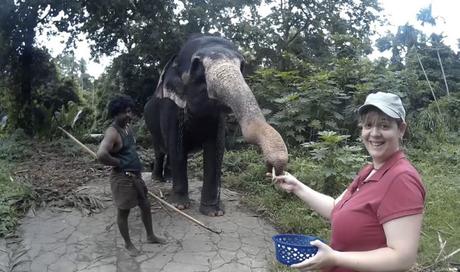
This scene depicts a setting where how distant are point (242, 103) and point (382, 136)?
7.83 ft

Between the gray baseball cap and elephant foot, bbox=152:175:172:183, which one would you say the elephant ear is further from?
the gray baseball cap

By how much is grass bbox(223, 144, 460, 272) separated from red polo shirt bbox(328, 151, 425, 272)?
2.31m

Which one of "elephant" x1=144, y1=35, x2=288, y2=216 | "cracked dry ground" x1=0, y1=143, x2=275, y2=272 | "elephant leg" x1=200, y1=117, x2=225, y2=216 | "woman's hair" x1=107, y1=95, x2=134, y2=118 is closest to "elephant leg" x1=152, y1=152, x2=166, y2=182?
"cracked dry ground" x1=0, y1=143, x2=275, y2=272

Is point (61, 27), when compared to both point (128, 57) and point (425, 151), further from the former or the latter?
point (425, 151)

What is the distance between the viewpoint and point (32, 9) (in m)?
9.83

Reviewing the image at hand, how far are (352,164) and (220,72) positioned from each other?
2247mm

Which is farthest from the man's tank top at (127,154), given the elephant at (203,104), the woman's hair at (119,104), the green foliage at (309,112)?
the green foliage at (309,112)

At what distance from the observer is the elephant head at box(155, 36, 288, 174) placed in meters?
3.78

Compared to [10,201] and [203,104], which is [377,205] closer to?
[203,104]

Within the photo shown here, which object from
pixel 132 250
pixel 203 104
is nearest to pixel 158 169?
pixel 203 104

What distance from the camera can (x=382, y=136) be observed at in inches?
67.9

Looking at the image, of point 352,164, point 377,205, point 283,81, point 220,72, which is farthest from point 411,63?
point 377,205

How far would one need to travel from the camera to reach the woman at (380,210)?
1527 millimetres

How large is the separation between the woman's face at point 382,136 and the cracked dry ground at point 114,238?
97.9 inches
